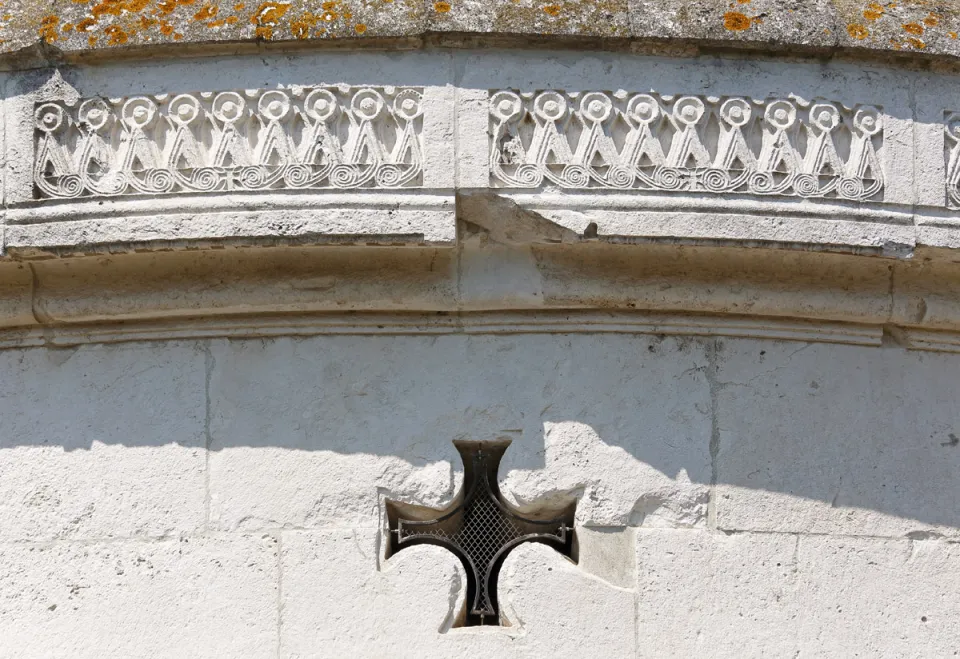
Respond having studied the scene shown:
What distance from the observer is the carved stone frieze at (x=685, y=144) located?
5.75 m

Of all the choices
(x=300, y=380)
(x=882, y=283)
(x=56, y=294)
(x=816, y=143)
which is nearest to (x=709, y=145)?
(x=816, y=143)

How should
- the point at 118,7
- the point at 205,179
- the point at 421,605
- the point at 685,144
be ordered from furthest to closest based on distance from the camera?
the point at 118,7, the point at 685,144, the point at 205,179, the point at 421,605

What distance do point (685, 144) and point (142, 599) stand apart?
2.35 meters

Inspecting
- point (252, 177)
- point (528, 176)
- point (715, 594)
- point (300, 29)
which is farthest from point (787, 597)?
point (300, 29)

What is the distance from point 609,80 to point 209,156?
137 centimetres

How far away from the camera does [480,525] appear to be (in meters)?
5.87

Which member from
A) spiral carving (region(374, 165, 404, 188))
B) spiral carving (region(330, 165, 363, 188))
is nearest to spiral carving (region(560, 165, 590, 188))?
spiral carving (region(374, 165, 404, 188))

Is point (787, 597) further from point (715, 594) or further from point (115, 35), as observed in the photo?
point (115, 35)

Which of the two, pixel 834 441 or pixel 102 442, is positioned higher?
pixel 834 441

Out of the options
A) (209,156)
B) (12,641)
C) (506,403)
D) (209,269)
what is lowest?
(12,641)

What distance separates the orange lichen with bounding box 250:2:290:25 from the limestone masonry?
0.4 inches

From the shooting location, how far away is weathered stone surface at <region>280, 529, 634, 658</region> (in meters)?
5.55

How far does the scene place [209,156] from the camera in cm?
577

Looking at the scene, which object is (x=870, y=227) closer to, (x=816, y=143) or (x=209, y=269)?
(x=816, y=143)
